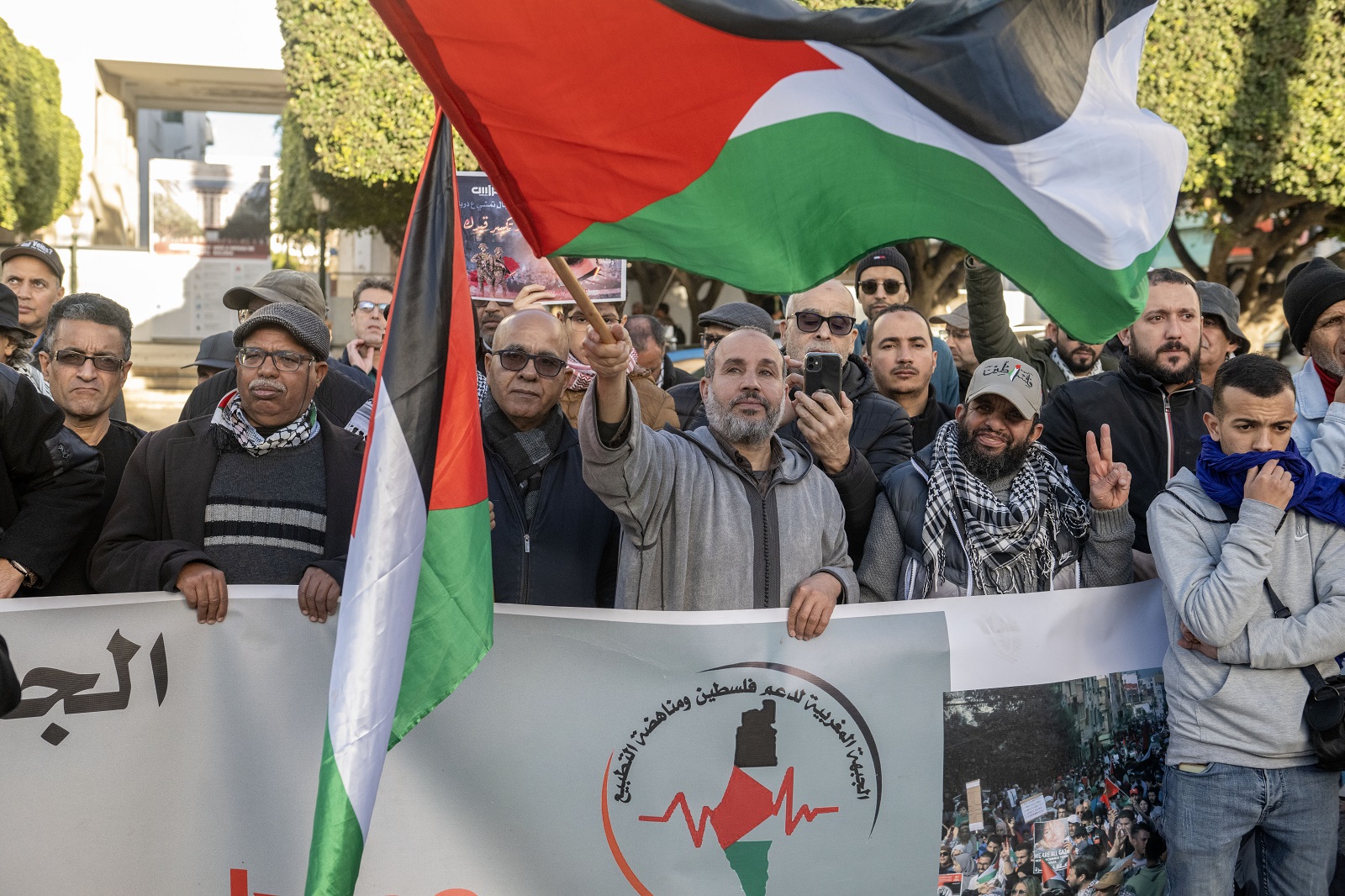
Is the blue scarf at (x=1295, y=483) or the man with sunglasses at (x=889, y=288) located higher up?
the man with sunglasses at (x=889, y=288)

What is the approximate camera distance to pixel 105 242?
3334cm

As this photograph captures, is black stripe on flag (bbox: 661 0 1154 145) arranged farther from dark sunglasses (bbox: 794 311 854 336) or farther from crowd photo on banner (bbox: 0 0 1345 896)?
dark sunglasses (bbox: 794 311 854 336)

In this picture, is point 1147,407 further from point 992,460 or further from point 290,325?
point 290,325

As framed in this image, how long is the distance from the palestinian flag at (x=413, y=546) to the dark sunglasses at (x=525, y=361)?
86cm

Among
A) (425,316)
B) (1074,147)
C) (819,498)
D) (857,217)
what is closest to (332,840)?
(425,316)

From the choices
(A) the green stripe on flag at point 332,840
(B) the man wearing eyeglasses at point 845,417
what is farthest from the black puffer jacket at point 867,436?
(A) the green stripe on flag at point 332,840

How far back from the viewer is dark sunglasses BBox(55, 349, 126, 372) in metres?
3.68

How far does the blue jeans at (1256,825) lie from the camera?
3.16 meters

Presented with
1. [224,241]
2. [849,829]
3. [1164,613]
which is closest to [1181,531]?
[1164,613]

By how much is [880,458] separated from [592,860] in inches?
68.9

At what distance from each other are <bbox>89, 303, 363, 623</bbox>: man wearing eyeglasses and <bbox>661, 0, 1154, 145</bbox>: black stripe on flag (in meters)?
1.68

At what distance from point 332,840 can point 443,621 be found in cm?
52

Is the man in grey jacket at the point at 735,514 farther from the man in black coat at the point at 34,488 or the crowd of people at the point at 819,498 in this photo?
the man in black coat at the point at 34,488

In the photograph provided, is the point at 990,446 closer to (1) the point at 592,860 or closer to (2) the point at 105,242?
(1) the point at 592,860
